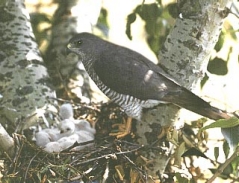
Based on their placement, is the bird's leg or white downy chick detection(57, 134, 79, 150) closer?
white downy chick detection(57, 134, 79, 150)

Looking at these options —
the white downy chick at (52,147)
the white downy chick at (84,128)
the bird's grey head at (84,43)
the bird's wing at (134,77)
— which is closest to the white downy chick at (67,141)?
the white downy chick at (52,147)

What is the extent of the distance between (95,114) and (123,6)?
6.76 feet

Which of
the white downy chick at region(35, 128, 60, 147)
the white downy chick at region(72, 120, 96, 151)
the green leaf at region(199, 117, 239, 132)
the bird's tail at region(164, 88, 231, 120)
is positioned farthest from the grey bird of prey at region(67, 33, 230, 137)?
the green leaf at region(199, 117, 239, 132)

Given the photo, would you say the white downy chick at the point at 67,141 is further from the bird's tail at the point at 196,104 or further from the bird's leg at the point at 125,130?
the bird's tail at the point at 196,104

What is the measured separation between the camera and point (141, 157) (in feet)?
6.54

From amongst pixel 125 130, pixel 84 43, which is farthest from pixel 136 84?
pixel 84 43

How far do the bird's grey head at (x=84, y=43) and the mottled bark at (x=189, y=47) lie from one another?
48cm

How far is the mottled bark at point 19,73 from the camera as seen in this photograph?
2.18 m

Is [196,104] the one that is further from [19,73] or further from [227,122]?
[19,73]

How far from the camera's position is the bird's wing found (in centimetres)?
212

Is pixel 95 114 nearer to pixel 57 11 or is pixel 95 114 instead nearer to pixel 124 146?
pixel 124 146

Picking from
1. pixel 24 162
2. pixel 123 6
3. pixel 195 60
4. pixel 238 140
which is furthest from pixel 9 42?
pixel 123 6

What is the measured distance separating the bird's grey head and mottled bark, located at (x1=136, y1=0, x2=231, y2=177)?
19.1 inches

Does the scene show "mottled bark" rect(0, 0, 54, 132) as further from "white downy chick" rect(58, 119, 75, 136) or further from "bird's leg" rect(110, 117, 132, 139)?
"bird's leg" rect(110, 117, 132, 139)
